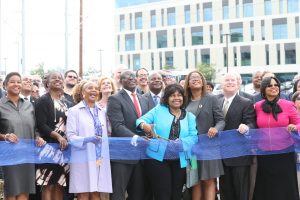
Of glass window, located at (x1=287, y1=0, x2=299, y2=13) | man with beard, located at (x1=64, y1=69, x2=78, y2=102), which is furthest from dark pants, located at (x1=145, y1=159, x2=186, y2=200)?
glass window, located at (x1=287, y1=0, x2=299, y2=13)

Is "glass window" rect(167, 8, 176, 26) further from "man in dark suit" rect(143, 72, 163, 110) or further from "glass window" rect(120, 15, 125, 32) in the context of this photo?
"man in dark suit" rect(143, 72, 163, 110)

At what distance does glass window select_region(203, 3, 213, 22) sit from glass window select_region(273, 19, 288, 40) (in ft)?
31.4

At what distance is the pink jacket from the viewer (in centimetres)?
649

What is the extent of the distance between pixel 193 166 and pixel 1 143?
260 centimetres

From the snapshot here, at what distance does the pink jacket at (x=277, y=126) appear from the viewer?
6488 millimetres

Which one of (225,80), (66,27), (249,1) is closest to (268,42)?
(249,1)

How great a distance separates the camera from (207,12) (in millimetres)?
70188

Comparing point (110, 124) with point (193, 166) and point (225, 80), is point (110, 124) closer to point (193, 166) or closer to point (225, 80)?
point (193, 166)

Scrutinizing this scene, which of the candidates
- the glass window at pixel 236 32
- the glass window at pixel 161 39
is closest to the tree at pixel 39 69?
the glass window at pixel 161 39

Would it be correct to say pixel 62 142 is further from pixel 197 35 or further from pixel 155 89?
pixel 197 35

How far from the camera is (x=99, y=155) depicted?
250 inches

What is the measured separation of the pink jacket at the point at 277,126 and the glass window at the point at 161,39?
219 ft

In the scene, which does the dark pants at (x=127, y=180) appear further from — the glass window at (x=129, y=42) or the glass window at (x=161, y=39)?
the glass window at (x=129, y=42)

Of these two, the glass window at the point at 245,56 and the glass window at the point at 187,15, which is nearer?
the glass window at the point at 245,56
